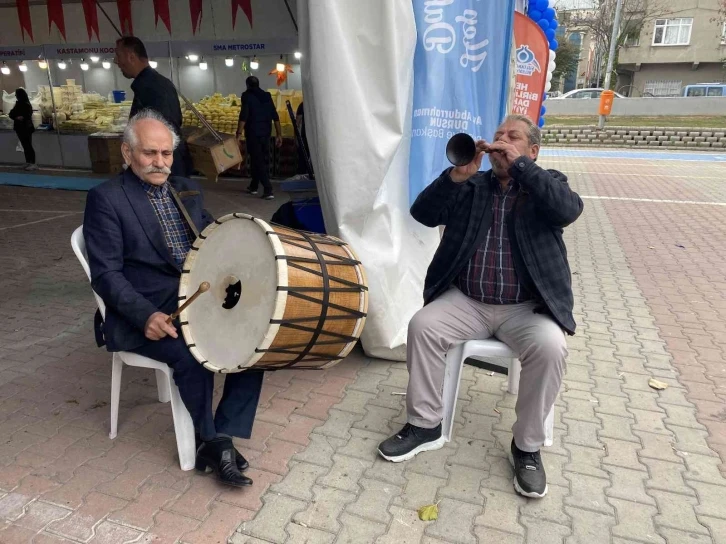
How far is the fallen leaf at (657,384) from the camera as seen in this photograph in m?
3.12

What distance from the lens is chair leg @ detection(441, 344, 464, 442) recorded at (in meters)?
2.51

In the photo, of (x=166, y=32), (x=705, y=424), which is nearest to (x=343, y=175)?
(x=705, y=424)

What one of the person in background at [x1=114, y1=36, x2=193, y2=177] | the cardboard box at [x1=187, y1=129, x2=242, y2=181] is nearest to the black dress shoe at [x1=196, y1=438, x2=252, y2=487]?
the person in background at [x1=114, y1=36, x2=193, y2=177]

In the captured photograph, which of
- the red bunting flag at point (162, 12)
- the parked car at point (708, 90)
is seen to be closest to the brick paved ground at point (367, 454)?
the red bunting flag at point (162, 12)

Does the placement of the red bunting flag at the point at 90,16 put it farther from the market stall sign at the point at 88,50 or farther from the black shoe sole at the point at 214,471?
the black shoe sole at the point at 214,471

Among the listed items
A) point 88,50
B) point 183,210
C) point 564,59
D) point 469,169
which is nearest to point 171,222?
point 183,210

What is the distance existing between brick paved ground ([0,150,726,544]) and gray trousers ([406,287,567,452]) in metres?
0.23

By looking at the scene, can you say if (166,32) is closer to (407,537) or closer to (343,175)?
(343,175)

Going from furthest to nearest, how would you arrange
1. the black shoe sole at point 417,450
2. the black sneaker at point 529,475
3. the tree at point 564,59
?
the tree at point 564,59 < the black shoe sole at point 417,450 < the black sneaker at point 529,475

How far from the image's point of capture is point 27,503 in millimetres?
2139

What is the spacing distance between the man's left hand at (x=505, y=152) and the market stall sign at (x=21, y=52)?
37.7ft

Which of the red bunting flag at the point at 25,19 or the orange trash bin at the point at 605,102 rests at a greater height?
the red bunting flag at the point at 25,19

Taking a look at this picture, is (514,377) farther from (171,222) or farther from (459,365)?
(171,222)

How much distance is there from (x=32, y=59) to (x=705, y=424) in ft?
41.5
